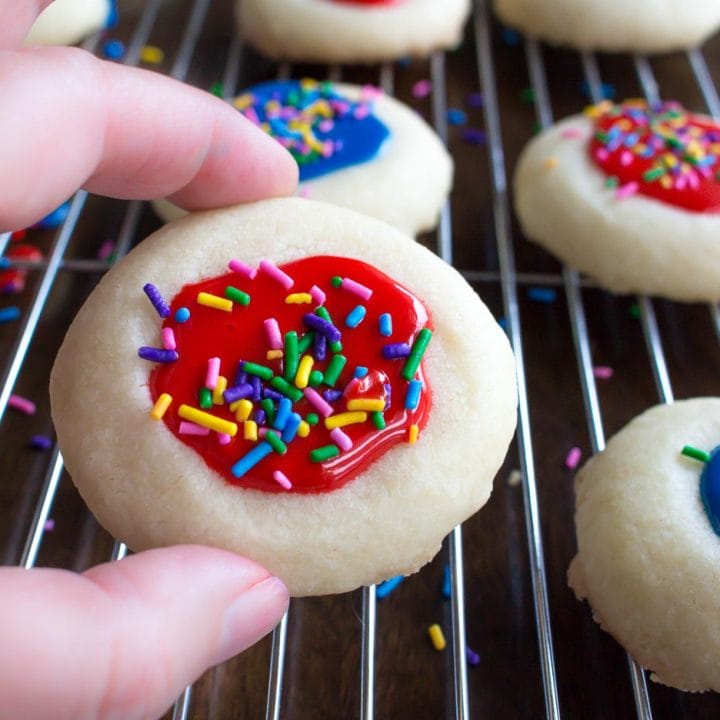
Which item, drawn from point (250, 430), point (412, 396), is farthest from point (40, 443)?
point (412, 396)

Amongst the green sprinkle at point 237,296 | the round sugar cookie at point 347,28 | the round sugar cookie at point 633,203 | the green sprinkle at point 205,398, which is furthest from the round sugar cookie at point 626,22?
the green sprinkle at point 205,398

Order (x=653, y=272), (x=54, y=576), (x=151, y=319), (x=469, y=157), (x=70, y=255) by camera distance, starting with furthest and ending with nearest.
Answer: (x=469, y=157)
(x=70, y=255)
(x=653, y=272)
(x=151, y=319)
(x=54, y=576)

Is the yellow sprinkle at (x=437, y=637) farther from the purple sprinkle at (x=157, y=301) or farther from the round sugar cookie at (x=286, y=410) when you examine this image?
the purple sprinkle at (x=157, y=301)

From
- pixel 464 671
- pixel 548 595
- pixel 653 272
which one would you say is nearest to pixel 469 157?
pixel 653 272

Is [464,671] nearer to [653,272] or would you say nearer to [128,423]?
[128,423]

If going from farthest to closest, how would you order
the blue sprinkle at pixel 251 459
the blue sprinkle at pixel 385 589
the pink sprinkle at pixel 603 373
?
the pink sprinkle at pixel 603 373, the blue sprinkle at pixel 385 589, the blue sprinkle at pixel 251 459

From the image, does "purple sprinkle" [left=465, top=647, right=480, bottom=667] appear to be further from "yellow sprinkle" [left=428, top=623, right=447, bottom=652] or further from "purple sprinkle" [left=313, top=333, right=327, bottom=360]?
"purple sprinkle" [left=313, top=333, right=327, bottom=360]

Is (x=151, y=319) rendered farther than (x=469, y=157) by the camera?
No
